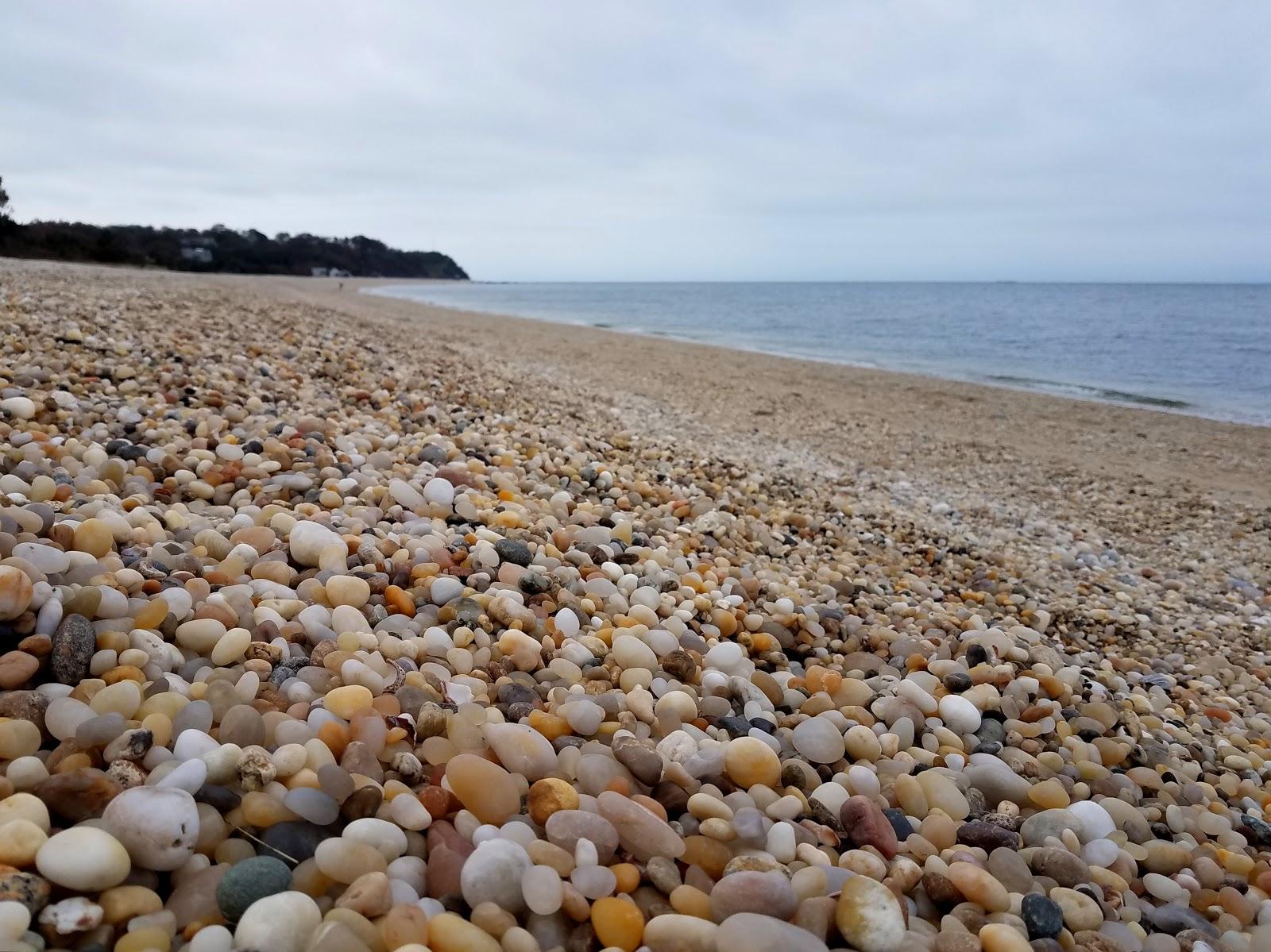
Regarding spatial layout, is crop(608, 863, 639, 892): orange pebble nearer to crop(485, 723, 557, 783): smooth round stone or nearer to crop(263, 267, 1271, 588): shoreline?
crop(485, 723, 557, 783): smooth round stone

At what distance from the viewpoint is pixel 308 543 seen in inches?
88.6

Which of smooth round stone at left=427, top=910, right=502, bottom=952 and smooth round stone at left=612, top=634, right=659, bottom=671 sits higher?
smooth round stone at left=612, top=634, right=659, bottom=671

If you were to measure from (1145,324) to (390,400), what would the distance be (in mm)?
35021

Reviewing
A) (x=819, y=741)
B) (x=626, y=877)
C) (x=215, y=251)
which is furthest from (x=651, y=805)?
(x=215, y=251)

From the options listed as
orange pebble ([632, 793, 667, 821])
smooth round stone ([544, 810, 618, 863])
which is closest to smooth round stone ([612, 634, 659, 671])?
orange pebble ([632, 793, 667, 821])

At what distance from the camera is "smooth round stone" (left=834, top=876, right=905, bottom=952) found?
48.8 inches

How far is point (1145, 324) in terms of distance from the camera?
99.8ft

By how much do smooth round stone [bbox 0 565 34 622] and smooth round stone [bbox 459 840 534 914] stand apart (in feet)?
3.66

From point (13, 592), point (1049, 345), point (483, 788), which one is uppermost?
point (1049, 345)

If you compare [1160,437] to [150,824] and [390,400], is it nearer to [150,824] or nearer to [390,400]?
[390,400]

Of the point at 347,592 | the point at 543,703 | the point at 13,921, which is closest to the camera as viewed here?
the point at 13,921

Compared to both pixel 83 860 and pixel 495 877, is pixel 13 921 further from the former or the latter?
pixel 495 877

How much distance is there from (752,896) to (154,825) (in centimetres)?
98

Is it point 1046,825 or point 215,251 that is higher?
point 215,251
